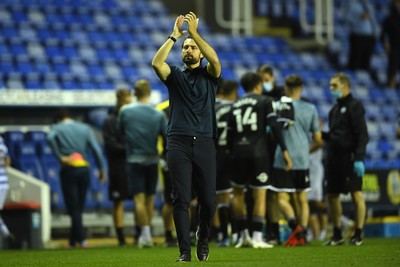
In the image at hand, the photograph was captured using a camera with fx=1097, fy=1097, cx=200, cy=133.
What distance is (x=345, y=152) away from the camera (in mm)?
14266

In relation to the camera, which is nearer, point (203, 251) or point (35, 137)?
point (203, 251)

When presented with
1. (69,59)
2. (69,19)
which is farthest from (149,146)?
(69,19)

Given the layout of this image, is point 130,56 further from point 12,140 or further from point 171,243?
point 171,243

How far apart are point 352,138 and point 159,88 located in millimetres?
8374

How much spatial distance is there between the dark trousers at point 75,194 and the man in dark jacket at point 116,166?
435 millimetres

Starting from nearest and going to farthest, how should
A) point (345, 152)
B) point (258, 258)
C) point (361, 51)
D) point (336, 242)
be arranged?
point (258, 258) → point (345, 152) → point (336, 242) → point (361, 51)

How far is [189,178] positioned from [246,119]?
11.9 feet

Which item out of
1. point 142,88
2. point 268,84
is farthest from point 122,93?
point 268,84

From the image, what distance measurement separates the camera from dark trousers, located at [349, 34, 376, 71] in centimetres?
2648

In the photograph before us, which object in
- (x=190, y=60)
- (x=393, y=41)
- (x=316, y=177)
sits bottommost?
(x=316, y=177)

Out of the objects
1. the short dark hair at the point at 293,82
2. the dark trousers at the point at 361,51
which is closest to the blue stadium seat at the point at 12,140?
the short dark hair at the point at 293,82

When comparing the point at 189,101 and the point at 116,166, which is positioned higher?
the point at 189,101

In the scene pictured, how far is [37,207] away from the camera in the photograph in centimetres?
1688

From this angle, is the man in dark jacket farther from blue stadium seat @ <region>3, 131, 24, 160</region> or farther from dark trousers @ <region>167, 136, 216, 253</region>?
dark trousers @ <region>167, 136, 216, 253</region>
